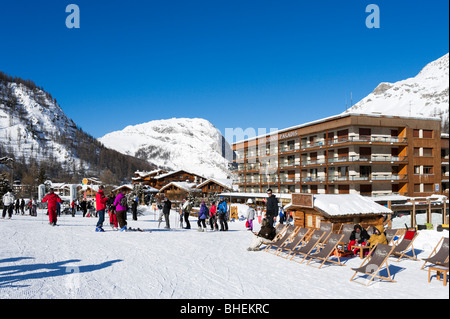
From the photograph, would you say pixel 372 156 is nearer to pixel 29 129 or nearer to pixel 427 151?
pixel 427 151

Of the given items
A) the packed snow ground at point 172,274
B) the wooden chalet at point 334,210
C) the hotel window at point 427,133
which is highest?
the hotel window at point 427,133

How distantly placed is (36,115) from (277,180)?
182149 millimetres

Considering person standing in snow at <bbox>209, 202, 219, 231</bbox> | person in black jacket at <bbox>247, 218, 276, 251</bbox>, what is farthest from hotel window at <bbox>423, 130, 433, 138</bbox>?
person in black jacket at <bbox>247, 218, 276, 251</bbox>

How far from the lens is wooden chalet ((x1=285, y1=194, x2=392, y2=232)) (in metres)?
13.3

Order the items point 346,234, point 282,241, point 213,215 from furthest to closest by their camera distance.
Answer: point 213,215, point 282,241, point 346,234

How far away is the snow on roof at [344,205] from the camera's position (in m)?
13.3

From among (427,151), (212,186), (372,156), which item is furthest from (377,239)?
(212,186)

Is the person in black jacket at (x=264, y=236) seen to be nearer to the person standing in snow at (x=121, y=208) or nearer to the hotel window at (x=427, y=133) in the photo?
the person standing in snow at (x=121, y=208)

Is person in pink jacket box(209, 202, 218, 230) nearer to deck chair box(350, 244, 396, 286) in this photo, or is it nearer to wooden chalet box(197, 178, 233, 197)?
deck chair box(350, 244, 396, 286)

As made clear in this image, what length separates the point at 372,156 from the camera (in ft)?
117

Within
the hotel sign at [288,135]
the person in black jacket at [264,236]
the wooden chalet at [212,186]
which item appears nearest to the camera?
the person in black jacket at [264,236]

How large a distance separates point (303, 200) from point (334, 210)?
4.08 feet

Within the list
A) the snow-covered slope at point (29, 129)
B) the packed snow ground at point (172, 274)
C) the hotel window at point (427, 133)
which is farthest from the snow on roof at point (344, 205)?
the snow-covered slope at point (29, 129)
